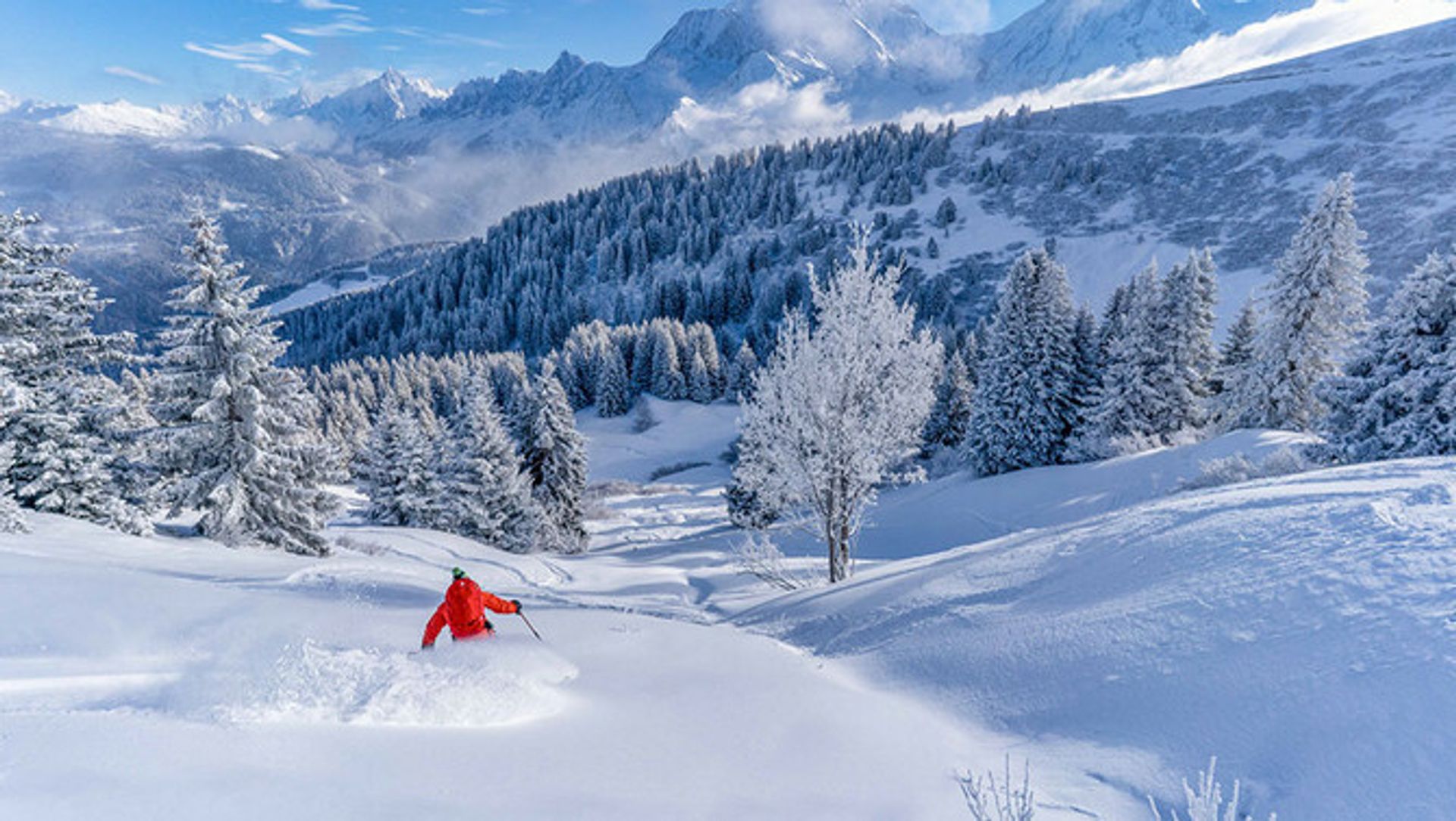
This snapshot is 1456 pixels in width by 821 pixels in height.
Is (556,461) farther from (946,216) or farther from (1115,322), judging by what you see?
(946,216)

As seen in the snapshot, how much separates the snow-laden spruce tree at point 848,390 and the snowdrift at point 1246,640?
480 cm

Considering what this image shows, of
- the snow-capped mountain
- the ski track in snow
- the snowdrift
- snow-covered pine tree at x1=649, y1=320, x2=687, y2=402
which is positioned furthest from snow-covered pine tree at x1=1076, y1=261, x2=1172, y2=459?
snow-covered pine tree at x1=649, y1=320, x2=687, y2=402

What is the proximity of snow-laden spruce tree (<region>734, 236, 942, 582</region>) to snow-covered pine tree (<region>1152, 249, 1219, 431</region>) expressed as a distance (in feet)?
78.9

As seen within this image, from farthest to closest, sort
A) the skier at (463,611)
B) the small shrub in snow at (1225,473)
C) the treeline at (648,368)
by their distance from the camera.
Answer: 1. the treeline at (648,368)
2. the small shrub in snow at (1225,473)
3. the skier at (463,611)

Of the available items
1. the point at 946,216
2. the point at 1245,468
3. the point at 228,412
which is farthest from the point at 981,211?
the point at 228,412

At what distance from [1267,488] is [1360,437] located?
38.2 ft

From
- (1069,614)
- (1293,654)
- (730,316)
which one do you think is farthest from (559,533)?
(730,316)

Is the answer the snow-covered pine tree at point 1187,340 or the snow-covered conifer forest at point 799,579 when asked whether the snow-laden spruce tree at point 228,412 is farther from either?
the snow-covered pine tree at point 1187,340

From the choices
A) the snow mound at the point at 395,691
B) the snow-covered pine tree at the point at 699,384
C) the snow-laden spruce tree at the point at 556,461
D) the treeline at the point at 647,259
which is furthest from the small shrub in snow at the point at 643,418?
the snow mound at the point at 395,691

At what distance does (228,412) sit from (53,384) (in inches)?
136

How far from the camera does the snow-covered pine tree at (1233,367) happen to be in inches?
1121

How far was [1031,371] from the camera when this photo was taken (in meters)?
32.7

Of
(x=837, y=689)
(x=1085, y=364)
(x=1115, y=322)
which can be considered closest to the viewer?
(x=837, y=689)

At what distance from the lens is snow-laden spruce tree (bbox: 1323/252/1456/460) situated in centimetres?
1485
